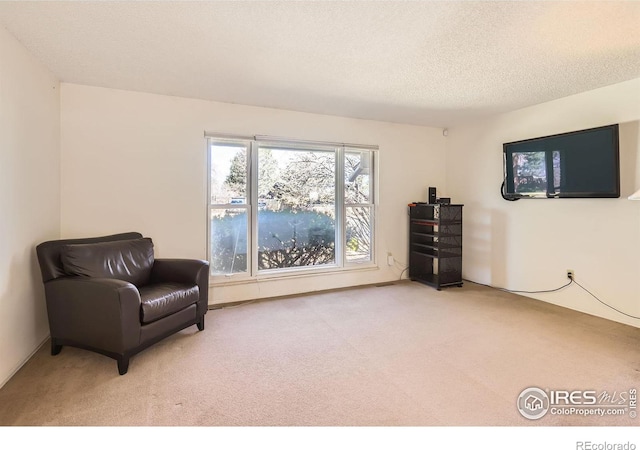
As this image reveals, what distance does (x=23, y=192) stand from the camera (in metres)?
2.29

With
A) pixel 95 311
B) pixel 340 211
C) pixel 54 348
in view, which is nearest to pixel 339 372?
pixel 95 311

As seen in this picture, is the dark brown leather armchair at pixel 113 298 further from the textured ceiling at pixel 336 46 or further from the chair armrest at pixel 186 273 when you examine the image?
the textured ceiling at pixel 336 46

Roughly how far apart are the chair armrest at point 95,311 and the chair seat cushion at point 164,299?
0.25ft

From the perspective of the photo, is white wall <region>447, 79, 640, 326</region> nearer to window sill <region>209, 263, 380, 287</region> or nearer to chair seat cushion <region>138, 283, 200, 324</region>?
window sill <region>209, 263, 380, 287</region>

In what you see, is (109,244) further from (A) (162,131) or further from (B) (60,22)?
(B) (60,22)

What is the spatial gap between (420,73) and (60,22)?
8.64 feet

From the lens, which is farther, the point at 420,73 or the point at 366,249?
the point at 366,249

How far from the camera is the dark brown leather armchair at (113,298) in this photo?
2.11 meters

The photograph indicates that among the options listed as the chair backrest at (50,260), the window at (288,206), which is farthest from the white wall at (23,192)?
the window at (288,206)

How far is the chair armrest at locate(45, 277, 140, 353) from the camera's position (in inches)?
82.0

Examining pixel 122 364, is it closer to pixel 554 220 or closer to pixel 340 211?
pixel 340 211
